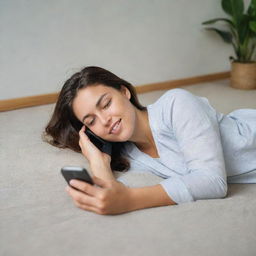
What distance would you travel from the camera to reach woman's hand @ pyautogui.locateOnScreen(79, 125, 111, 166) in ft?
3.89

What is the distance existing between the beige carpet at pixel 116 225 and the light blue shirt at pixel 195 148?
0.16 ft

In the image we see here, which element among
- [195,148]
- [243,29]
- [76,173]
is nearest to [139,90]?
[243,29]

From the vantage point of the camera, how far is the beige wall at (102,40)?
2.24 metres

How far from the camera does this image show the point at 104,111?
1115mm

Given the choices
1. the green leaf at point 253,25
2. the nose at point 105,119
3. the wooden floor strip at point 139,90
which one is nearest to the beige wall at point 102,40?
the wooden floor strip at point 139,90

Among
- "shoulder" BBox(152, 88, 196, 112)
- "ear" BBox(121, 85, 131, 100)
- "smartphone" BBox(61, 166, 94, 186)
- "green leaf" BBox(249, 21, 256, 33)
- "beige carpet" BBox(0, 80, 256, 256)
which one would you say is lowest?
"beige carpet" BBox(0, 80, 256, 256)

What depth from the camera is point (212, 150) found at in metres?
0.98

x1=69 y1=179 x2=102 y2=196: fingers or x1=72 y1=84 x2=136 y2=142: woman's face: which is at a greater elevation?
x1=72 y1=84 x2=136 y2=142: woman's face

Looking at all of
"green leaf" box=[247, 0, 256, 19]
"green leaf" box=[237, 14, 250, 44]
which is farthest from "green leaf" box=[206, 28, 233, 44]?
"green leaf" box=[247, 0, 256, 19]

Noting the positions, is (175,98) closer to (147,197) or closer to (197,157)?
(197,157)

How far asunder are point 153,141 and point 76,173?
0.41m

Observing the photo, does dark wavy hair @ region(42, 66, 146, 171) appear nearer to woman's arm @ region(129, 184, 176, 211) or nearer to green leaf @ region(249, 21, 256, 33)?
woman's arm @ region(129, 184, 176, 211)

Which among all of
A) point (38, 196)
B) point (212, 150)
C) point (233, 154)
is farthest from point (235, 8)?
point (38, 196)

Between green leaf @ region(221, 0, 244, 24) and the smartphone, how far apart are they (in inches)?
93.1
